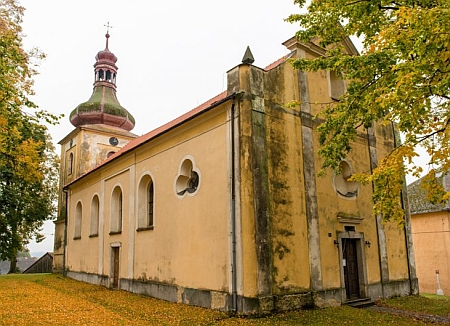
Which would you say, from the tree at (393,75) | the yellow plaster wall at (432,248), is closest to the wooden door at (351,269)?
the tree at (393,75)

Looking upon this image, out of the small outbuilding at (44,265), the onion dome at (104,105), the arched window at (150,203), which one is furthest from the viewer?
the small outbuilding at (44,265)

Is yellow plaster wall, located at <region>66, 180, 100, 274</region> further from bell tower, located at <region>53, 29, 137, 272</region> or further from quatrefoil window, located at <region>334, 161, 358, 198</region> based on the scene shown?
quatrefoil window, located at <region>334, 161, 358, 198</region>

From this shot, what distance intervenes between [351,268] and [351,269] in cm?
3

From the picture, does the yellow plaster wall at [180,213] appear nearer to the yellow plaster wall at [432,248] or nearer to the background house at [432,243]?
the background house at [432,243]

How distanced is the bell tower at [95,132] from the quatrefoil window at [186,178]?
14360 millimetres

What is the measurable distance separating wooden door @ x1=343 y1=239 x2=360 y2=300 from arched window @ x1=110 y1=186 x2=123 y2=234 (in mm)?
9941

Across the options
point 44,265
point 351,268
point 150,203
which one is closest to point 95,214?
point 150,203

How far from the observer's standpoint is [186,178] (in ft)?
43.5

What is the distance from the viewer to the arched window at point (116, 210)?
17.8m

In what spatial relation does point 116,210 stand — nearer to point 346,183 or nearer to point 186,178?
point 186,178

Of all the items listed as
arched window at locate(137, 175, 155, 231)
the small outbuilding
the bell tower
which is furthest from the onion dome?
arched window at locate(137, 175, 155, 231)

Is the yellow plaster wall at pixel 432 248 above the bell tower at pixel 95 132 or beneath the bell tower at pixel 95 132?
beneath

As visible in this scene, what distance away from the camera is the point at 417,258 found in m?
20.8

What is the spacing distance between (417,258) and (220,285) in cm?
1472
